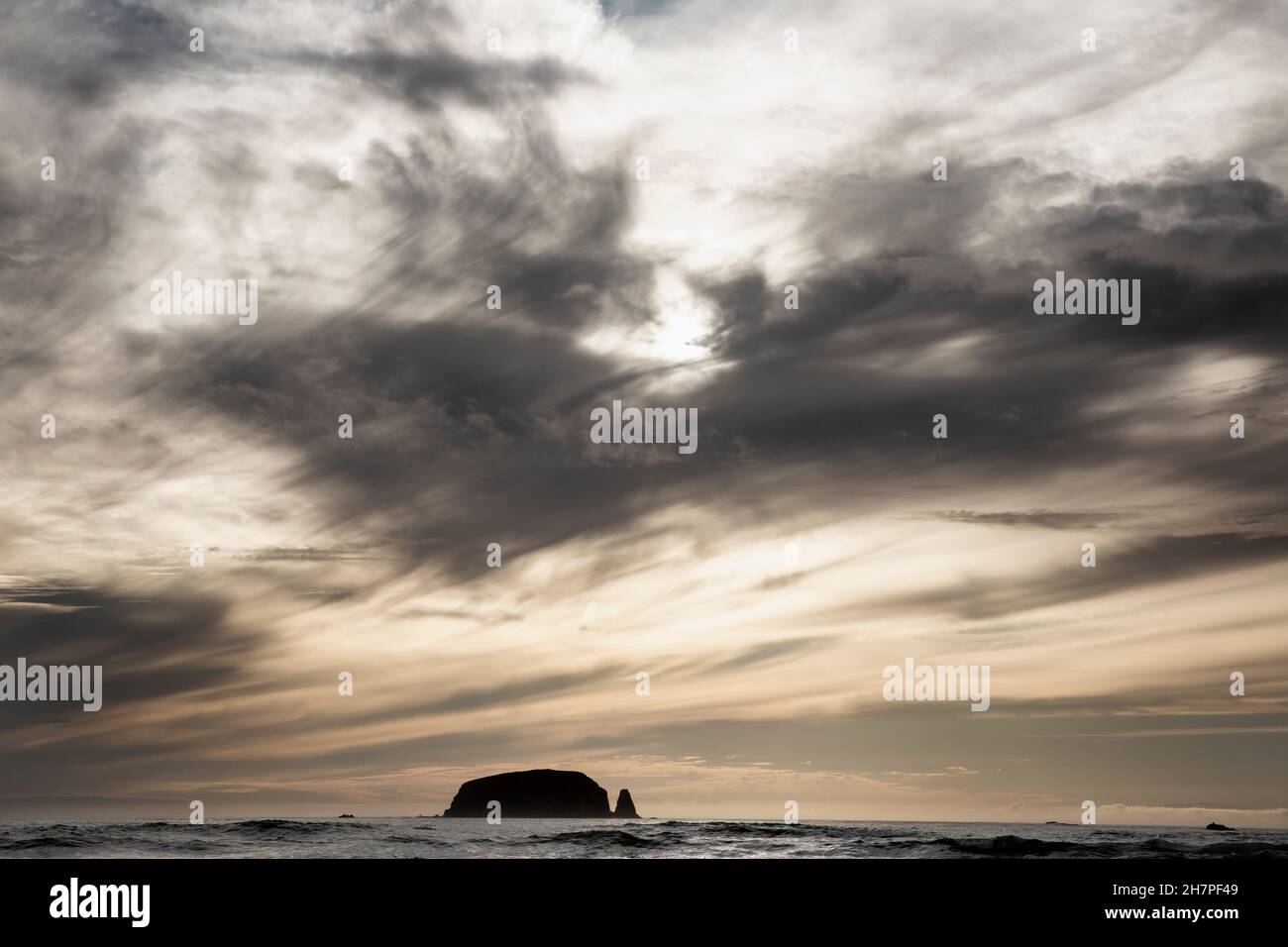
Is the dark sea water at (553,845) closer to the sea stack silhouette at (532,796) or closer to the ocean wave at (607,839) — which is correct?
the ocean wave at (607,839)

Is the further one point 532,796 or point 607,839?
point 532,796

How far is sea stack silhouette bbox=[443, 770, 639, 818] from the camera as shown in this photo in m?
148

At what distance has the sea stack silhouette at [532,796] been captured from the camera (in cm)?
14850

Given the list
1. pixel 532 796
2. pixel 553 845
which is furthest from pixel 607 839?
pixel 532 796

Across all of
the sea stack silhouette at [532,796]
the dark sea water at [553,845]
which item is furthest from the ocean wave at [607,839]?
the sea stack silhouette at [532,796]

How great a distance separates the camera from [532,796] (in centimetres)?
14988

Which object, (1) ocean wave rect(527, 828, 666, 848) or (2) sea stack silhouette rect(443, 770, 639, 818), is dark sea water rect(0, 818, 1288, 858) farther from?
(2) sea stack silhouette rect(443, 770, 639, 818)

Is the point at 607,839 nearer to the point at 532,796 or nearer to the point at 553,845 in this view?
the point at 553,845

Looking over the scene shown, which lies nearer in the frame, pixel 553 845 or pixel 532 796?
pixel 553 845

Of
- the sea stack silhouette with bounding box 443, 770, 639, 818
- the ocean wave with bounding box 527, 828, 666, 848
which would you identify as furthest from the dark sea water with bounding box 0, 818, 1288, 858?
the sea stack silhouette with bounding box 443, 770, 639, 818

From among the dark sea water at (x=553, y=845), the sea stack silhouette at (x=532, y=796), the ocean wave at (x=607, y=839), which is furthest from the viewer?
the sea stack silhouette at (x=532, y=796)
